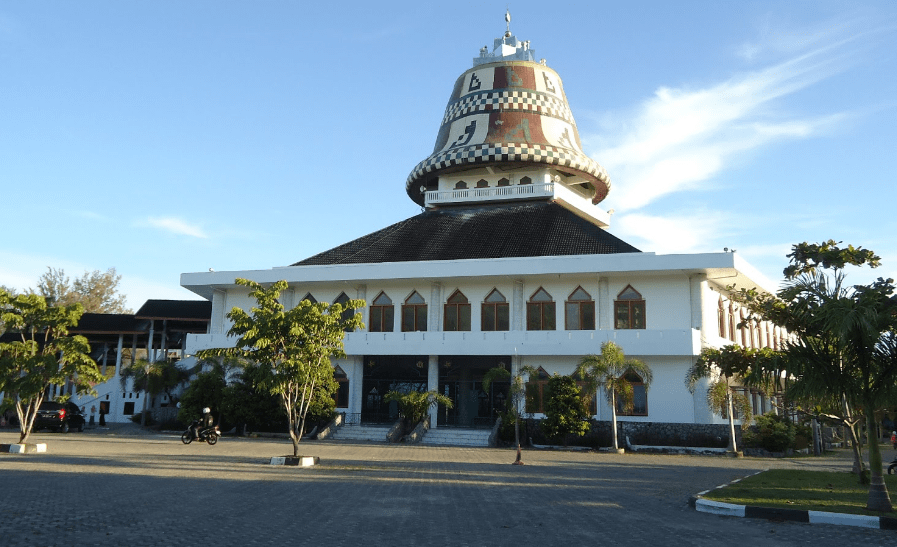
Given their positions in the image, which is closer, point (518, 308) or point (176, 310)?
point (518, 308)

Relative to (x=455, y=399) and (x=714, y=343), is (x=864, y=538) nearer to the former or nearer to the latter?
(x=714, y=343)

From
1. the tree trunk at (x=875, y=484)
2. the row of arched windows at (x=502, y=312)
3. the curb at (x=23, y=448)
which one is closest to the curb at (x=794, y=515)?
the tree trunk at (x=875, y=484)

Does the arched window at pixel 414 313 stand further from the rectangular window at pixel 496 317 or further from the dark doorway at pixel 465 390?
the rectangular window at pixel 496 317

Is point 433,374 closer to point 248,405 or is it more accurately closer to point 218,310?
point 248,405

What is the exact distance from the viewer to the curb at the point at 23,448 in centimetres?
1831

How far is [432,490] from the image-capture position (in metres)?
12.2

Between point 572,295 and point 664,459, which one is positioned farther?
point 572,295

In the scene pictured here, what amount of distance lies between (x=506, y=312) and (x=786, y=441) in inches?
410

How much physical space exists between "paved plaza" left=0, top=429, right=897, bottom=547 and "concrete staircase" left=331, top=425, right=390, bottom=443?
286 inches

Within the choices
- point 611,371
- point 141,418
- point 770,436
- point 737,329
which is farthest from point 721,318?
point 141,418

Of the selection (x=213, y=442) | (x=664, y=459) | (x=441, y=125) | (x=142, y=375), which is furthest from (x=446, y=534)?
(x=441, y=125)

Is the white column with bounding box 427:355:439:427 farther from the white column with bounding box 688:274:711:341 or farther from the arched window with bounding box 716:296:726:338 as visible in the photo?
the arched window with bounding box 716:296:726:338

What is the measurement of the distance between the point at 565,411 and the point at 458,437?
4.22 meters

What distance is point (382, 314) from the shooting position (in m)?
29.3
